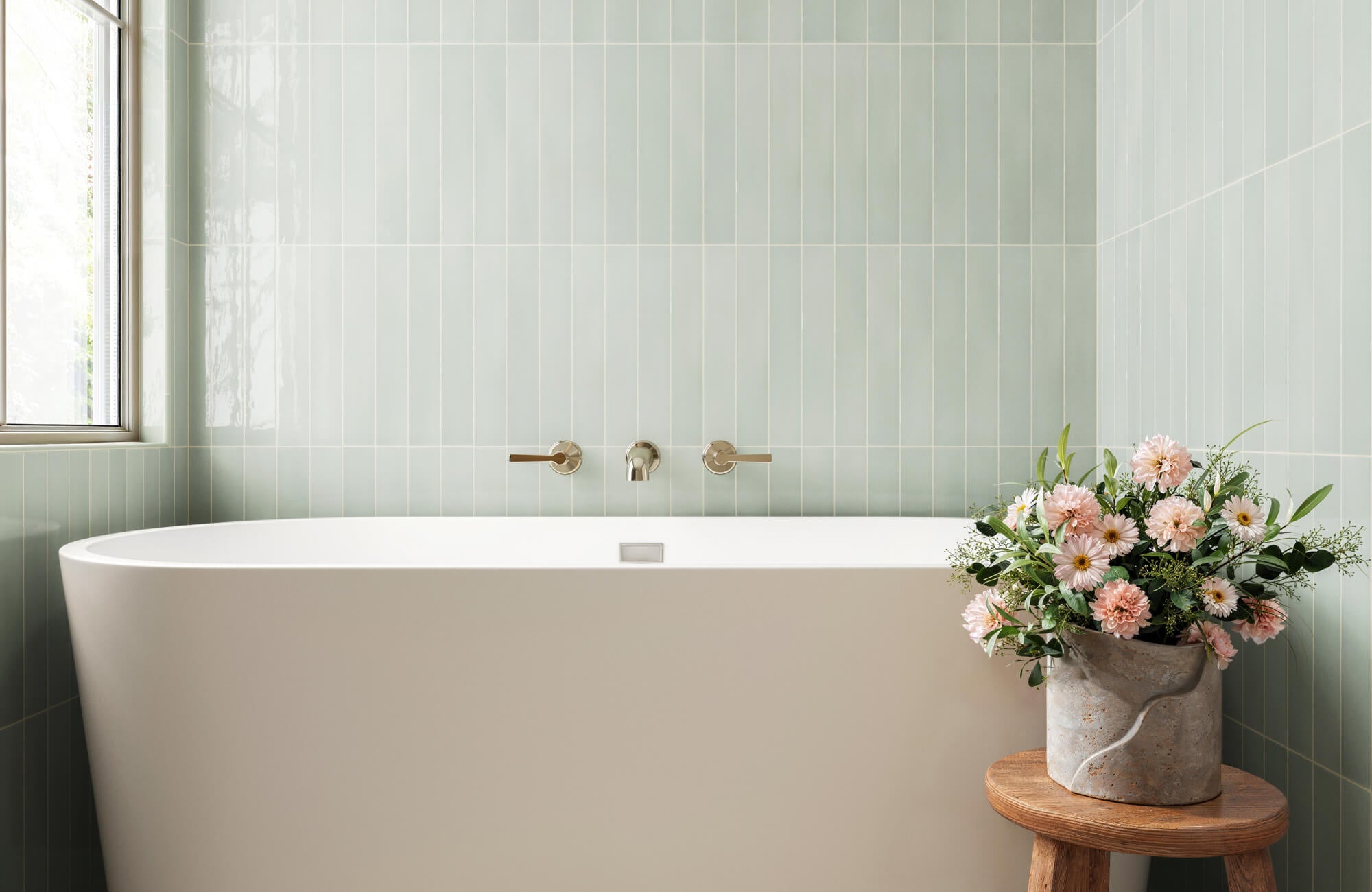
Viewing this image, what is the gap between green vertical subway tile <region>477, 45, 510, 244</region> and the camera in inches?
84.3

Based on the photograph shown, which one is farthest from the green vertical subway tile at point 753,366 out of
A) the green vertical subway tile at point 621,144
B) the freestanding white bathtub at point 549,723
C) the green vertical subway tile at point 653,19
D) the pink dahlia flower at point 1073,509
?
the pink dahlia flower at point 1073,509

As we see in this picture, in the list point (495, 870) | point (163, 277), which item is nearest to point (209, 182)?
point (163, 277)

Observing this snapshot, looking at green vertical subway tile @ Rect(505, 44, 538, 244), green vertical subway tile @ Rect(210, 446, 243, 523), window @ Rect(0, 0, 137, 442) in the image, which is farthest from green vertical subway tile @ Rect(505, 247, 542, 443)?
window @ Rect(0, 0, 137, 442)

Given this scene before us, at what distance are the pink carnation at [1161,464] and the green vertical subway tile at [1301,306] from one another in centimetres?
41

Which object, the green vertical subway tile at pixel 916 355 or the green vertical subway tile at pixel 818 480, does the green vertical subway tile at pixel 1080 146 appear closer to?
the green vertical subway tile at pixel 916 355

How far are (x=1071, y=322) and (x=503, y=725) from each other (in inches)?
67.6

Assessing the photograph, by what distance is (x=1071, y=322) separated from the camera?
2160mm

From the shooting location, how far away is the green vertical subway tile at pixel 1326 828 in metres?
1.26

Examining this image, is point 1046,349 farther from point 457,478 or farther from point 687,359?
point 457,478

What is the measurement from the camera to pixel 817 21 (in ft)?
7.01

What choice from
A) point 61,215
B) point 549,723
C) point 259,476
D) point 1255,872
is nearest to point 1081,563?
point 1255,872

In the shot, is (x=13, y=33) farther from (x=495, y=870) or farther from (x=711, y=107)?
(x=495, y=870)

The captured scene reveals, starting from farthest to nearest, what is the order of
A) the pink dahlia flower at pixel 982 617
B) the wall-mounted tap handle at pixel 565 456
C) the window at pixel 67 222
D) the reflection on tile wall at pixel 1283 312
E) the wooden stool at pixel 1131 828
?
the wall-mounted tap handle at pixel 565 456, the window at pixel 67 222, the reflection on tile wall at pixel 1283 312, the pink dahlia flower at pixel 982 617, the wooden stool at pixel 1131 828

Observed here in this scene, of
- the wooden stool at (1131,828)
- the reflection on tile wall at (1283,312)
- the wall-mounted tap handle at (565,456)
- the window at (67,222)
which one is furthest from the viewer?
the wall-mounted tap handle at (565,456)
